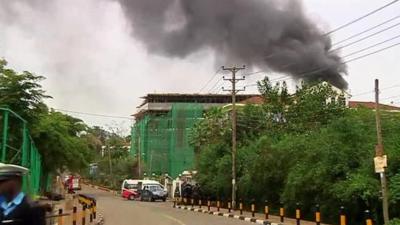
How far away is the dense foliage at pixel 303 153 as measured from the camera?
23534 mm

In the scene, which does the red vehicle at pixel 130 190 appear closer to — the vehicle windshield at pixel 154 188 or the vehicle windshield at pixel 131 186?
the vehicle windshield at pixel 131 186

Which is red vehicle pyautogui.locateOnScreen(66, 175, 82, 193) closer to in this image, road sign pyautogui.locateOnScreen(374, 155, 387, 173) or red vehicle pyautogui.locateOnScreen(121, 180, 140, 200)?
red vehicle pyautogui.locateOnScreen(121, 180, 140, 200)

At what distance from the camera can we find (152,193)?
61938 millimetres

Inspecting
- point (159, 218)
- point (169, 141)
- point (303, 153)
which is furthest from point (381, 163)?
point (169, 141)

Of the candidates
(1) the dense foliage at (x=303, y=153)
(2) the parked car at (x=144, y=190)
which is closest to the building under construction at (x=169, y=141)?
(2) the parked car at (x=144, y=190)

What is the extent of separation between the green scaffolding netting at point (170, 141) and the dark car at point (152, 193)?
8748 millimetres

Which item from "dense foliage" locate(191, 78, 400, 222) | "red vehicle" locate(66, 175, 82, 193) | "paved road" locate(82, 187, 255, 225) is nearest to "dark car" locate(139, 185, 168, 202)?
"dense foliage" locate(191, 78, 400, 222)

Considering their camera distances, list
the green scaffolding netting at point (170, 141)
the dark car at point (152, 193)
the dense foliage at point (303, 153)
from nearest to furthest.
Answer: the dense foliage at point (303, 153)
the dark car at point (152, 193)
the green scaffolding netting at point (170, 141)

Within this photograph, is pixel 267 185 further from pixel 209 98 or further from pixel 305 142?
pixel 209 98

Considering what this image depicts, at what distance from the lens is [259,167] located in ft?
115

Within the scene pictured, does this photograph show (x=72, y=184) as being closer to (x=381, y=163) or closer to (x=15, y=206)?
(x=381, y=163)

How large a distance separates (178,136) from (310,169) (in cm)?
5078

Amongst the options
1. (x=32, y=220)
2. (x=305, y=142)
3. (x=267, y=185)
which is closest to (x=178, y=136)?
(x=267, y=185)

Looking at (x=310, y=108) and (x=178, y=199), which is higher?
(x=310, y=108)
